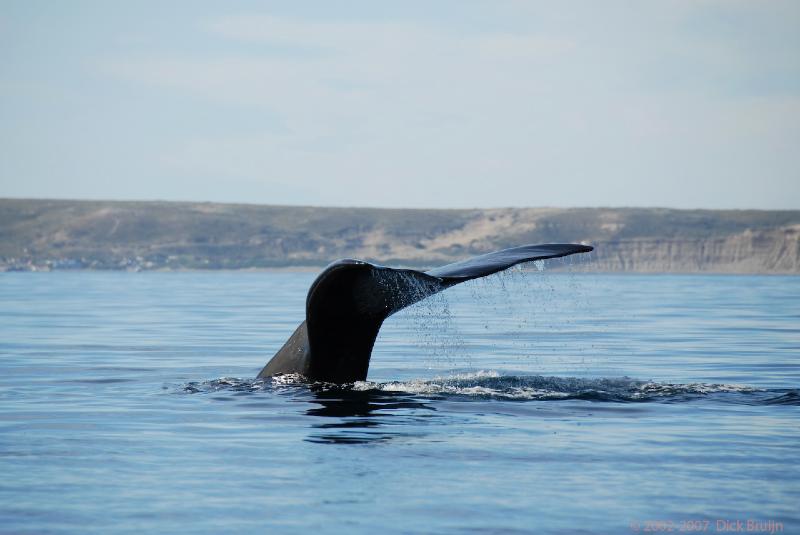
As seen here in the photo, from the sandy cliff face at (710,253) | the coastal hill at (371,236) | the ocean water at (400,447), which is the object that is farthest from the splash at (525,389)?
the sandy cliff face at (710,253)

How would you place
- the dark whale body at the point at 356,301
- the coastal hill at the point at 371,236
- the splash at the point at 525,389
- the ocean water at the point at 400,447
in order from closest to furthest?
the ocean water at the point at 400,447, the dark whale body at the point at 356,301, the splash at the point at 525,389, the coastal hill at the point at 371,236

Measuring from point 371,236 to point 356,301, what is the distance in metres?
124

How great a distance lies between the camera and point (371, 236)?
Answer: 438ft

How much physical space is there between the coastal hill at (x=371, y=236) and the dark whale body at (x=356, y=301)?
10096 cm

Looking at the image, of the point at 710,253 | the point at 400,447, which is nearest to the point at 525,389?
the point at 400,447

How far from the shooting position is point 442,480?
675cm

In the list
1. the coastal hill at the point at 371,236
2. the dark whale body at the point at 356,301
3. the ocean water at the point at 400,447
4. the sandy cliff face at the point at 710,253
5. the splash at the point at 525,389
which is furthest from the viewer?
the coastal hill at the point at 371,236

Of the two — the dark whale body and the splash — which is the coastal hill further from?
the dark whale body

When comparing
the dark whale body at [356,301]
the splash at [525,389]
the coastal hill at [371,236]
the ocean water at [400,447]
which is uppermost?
the coastal hill at [371,236]

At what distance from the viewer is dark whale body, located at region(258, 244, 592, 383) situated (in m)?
8.64

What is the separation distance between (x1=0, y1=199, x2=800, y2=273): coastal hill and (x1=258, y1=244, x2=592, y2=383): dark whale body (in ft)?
331

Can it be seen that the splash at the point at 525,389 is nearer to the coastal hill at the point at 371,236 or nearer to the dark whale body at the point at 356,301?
the dark whale body at the point at 356,301

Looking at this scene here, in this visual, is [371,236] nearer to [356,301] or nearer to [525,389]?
[525,389]

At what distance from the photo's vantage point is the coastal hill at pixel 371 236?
117750mm
